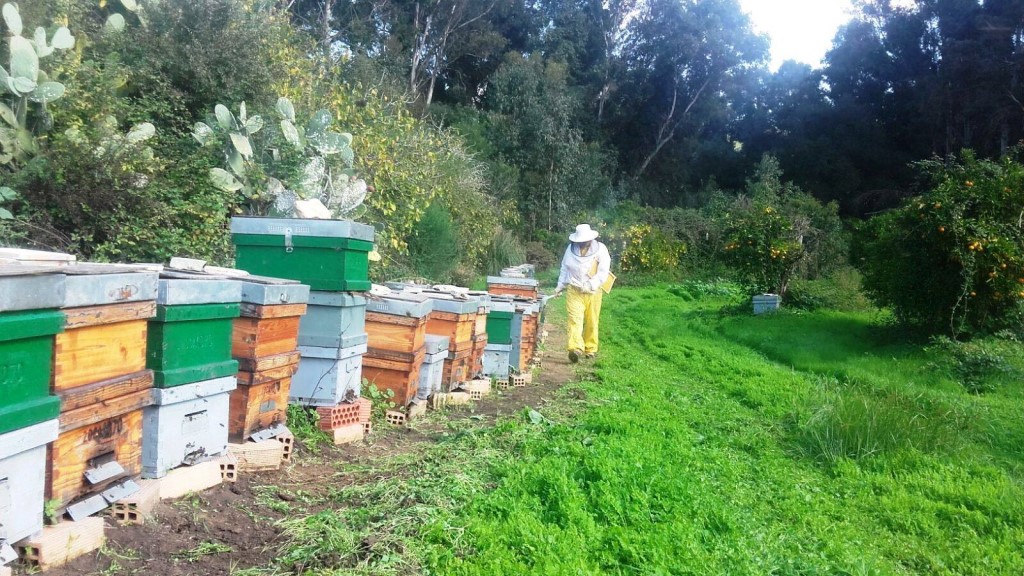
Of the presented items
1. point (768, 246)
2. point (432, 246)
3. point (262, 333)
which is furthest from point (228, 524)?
point (768, 246)

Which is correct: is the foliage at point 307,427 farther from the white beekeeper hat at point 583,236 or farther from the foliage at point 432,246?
the foliage at point 432,246

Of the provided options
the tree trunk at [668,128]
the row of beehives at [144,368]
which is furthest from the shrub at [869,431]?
the tree trunk at [668,128]

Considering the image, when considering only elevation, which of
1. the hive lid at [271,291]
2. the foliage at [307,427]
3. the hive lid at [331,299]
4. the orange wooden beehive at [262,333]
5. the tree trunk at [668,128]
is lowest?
the foliage at [307,427]

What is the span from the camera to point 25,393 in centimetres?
282

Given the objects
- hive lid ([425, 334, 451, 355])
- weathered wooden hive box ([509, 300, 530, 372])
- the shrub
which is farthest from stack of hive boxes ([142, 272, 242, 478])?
the shrub

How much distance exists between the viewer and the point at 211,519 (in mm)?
3621

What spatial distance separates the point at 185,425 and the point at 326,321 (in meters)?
1.56

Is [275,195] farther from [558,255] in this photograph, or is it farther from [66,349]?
[558,255]

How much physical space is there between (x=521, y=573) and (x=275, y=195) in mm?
7788

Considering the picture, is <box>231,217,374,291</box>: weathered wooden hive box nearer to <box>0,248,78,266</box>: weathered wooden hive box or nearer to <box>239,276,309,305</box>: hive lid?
<box>239,276,309,305</box>: hive lid

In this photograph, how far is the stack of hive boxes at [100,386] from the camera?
10.1 ft

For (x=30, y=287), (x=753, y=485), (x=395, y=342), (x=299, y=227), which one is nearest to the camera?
(x=30, y=287)

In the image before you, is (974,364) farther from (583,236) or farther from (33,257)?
(33,257)

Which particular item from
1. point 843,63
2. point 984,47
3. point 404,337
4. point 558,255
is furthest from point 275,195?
point 843,63
